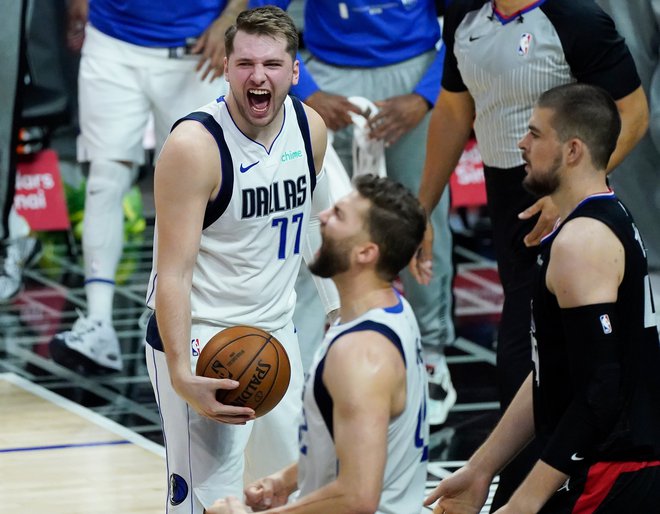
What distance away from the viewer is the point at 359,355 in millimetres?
3496

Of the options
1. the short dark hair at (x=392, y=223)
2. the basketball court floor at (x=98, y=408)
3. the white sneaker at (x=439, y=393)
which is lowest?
the basketball court floor at (x=98, y=408)

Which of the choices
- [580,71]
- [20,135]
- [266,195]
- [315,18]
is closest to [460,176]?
[20,135]

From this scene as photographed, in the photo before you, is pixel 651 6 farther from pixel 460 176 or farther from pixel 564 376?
pixel 460 176

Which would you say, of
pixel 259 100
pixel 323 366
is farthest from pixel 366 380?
pixel 259 100

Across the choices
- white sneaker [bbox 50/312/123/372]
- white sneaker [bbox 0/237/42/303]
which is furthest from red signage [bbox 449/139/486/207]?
white sneaker [bbox 50/312/123/372]

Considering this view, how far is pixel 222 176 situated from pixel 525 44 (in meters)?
1.35

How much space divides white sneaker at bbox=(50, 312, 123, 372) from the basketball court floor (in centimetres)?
9

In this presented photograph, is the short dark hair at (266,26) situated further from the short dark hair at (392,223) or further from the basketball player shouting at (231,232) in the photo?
the short dark hair at (392,223)

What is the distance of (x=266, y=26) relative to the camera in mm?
4699

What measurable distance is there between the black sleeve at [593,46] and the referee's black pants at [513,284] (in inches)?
17.6

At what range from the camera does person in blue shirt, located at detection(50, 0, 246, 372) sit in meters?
7.71

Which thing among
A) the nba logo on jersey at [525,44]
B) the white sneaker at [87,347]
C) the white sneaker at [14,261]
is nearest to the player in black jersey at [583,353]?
the nba logo on jersey at [525,44]

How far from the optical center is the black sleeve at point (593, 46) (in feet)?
17.3

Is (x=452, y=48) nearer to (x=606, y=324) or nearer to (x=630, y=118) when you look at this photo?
(x=630, y=118)
